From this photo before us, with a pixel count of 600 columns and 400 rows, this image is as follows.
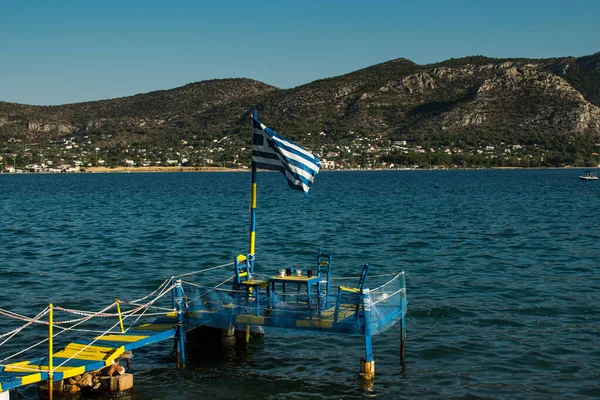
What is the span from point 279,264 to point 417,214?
3241 centimetres

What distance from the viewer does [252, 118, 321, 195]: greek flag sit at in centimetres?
1912

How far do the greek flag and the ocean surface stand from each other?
157 inches

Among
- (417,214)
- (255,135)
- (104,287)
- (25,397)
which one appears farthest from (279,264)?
(417,214)

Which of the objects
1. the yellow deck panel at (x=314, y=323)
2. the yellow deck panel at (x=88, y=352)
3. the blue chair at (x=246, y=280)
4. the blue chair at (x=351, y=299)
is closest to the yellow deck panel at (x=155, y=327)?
the yellow deck panel at (x=88, y=352)

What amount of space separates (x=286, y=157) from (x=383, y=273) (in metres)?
13.3

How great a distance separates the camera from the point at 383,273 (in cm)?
3119

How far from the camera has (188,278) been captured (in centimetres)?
Answer: 2966

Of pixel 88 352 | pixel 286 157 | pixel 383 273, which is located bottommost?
pixel 383 273

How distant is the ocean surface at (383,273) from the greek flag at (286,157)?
400 centimetres

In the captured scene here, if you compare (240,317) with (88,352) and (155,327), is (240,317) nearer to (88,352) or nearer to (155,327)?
(155,327)

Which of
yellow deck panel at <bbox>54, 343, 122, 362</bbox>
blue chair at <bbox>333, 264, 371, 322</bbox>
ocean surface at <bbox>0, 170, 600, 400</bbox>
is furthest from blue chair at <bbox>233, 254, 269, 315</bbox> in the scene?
yellow deck panel at <bbox>54, 343, 122, 362</bbox>

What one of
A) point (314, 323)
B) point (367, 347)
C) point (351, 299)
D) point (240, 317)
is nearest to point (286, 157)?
point (351, 299)

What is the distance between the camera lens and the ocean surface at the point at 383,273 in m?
17.2

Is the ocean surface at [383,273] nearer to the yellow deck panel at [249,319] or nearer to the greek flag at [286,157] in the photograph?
the yellow deck panel at [249,319]
